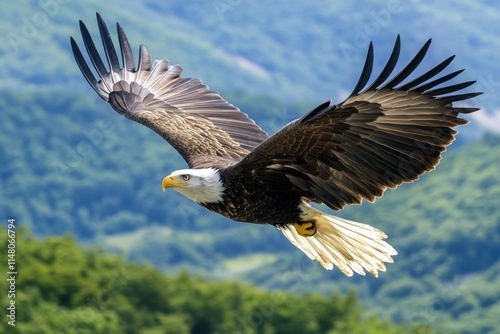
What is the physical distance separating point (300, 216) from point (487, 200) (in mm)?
85830

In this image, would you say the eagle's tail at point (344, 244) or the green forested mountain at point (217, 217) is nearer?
the eagle's tail at point (344, 244)

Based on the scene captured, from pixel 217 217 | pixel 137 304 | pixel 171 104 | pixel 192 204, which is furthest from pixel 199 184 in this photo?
pixel 217 217

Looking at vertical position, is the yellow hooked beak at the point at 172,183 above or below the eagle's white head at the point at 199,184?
below

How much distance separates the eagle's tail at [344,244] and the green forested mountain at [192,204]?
2429 cm

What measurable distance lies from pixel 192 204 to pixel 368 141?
95.1m

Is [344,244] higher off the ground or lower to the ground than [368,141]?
lower

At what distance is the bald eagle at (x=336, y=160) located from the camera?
884cm

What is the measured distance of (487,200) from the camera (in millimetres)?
94000

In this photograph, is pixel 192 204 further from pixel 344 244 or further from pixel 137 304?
pixel 344 244

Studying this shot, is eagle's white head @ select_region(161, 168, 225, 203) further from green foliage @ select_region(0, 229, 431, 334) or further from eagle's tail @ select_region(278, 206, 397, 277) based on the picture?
green foliage @ select_region(0, 229, 431, 334)

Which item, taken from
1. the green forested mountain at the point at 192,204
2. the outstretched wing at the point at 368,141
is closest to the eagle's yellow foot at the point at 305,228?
the outstretched wing at the point at 368,141

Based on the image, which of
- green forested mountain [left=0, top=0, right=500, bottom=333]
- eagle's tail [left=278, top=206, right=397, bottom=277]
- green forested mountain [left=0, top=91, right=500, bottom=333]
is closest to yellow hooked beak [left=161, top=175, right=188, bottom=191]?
eagle's tail [left=278, top=206, right=397, bottom=277]

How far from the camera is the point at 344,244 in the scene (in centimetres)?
1058

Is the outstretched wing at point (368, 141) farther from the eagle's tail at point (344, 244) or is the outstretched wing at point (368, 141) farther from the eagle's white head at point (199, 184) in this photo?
the eagle's tail at point (344, 244)
